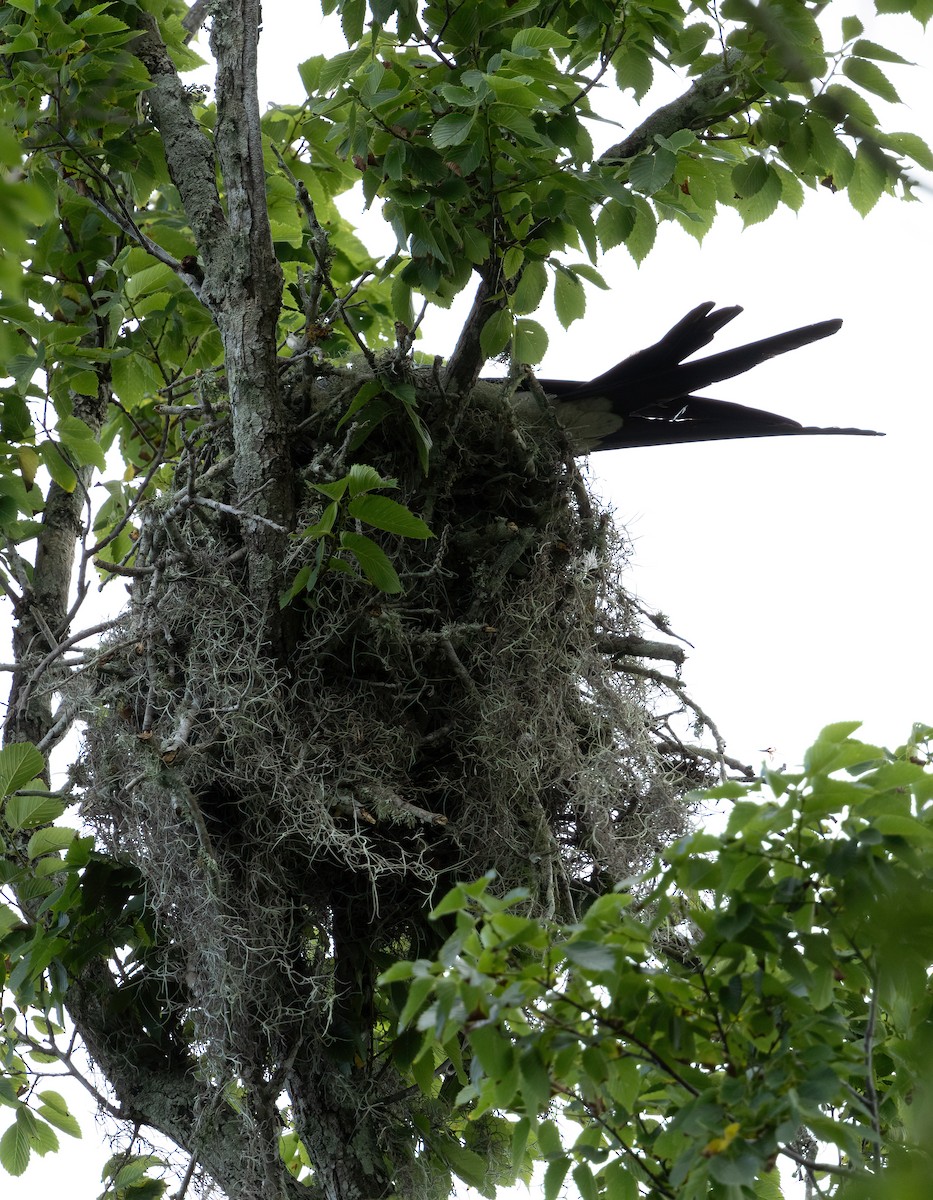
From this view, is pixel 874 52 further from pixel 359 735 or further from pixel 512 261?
pixel 359 735

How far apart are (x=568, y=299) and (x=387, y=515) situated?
1.92 ft

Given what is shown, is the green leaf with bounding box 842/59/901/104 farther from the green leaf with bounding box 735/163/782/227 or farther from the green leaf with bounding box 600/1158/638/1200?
the green leaf with bounding box 600/1158/638/1200

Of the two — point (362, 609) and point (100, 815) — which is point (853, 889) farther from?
point (100, 815)

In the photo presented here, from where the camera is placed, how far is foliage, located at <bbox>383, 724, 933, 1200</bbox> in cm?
112

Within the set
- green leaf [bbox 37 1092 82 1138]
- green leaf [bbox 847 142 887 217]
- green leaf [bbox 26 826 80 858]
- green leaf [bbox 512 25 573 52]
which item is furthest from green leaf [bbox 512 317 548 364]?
green leaf [bbox 37 1092 82 1138]

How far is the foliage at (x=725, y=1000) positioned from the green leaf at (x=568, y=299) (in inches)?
39.6

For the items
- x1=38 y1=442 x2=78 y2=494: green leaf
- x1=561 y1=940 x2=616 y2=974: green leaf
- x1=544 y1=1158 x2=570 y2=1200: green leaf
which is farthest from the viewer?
x1=38 y1=442 x2=78 y2=494: green leaf

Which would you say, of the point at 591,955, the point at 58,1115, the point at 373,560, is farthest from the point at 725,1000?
the point at 58,1115

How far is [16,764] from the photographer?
6.56ft

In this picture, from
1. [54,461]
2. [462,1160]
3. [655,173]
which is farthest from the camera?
[54,461]

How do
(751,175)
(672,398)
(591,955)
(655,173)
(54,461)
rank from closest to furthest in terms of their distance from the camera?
1. (591,955)
2. (655,173)
3. (751,175)
4. (672,398)
5. (54,461)

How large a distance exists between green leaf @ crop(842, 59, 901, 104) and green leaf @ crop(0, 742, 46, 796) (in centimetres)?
168

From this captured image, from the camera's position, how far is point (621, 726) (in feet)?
6.86

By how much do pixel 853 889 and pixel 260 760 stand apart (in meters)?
0.93
